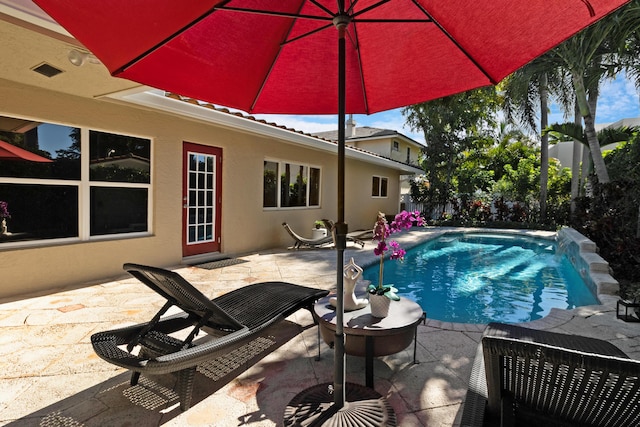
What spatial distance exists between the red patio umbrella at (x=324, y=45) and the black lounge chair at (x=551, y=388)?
85 centimetres

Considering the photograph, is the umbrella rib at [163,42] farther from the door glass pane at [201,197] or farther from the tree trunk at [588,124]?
the tree trunk at [588,124]

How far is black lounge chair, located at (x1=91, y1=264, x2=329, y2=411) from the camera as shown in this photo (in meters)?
2.32

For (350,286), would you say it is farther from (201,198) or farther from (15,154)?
(201,198)

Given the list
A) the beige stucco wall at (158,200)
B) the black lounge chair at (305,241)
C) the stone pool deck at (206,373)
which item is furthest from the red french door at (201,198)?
the stone pool deck at (206,373)

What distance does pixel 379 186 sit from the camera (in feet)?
54.0

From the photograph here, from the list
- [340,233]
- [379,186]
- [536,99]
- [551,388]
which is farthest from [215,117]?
[536,99]

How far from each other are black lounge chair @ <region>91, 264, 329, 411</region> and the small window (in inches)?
501

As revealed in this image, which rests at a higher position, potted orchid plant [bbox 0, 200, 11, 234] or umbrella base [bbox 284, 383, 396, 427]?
potted orchid plant [bbox 0, 200, 11, 234]

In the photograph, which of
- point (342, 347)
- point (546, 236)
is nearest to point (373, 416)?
point (342, 347)

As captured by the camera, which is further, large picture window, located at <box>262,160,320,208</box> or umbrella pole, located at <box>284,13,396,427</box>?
large picture window, located at <box>262,160,320,208</box>

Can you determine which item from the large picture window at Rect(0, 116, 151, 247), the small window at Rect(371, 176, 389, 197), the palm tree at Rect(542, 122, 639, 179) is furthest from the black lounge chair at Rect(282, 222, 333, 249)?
the palm tree at Rect(542, 122, 639, 179)

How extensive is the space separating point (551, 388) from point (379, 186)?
15.2 meters

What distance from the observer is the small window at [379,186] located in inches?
627

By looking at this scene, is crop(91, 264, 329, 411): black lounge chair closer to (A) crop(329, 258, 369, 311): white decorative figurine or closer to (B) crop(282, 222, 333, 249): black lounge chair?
(A) crop(329, 258, 369, 311): white decorative figurine
